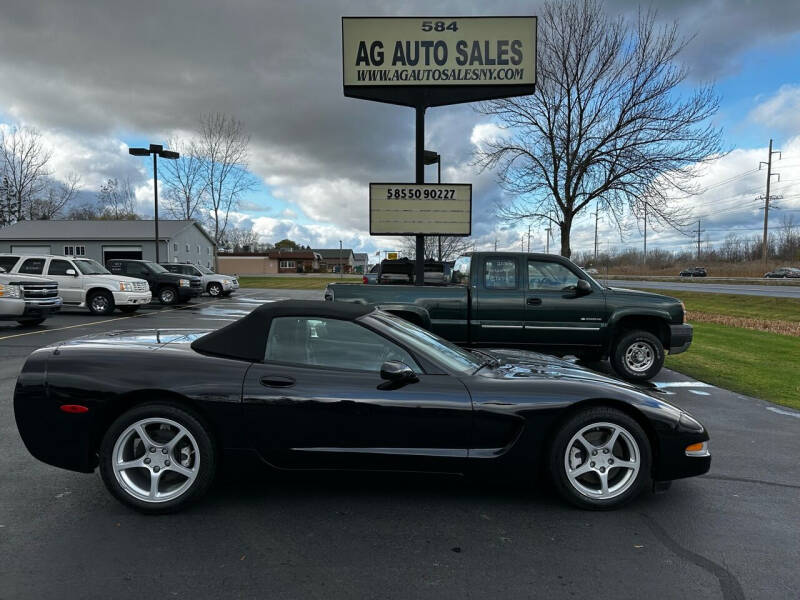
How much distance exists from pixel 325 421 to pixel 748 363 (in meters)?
8.99

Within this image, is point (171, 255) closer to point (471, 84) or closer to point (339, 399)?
point (471, 84)

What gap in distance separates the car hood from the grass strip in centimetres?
425

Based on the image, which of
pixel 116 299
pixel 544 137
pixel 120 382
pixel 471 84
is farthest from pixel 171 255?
pixel 120 382

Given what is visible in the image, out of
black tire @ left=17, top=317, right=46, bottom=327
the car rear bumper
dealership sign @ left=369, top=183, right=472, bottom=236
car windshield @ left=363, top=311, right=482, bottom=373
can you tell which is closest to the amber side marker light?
car windshield @ left=363, top=311, right=482, bottom=373

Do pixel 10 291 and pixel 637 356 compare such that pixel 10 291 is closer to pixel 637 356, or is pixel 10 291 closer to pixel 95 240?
pixel 637 356

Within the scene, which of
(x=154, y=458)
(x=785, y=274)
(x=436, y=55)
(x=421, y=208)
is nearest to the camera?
(x=154, y=458)

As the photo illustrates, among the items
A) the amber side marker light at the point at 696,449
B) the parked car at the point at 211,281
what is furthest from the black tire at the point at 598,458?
the parked car at the point at 211,281

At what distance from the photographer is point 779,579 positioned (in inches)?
98.0

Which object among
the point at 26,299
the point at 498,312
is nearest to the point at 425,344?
the point at 498,312

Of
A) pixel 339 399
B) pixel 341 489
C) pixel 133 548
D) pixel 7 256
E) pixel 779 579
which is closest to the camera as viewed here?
pixel 779 579

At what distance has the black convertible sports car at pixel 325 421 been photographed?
3109 millimetres

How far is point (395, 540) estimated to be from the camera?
2.84 metres

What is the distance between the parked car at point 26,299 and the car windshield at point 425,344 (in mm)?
11293

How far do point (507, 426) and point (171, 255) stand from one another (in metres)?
40.8
